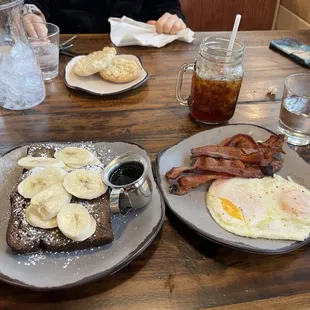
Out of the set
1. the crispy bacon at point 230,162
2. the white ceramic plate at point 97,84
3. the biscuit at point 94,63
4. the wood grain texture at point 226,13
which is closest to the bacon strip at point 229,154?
the crispy bacon at point 230,162

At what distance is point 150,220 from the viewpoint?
962mm

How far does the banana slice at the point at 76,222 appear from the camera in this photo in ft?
2.87

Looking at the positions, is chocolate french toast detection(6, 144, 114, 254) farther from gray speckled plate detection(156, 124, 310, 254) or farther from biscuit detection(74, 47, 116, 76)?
biscuit detection(74, 47, 116, 76)

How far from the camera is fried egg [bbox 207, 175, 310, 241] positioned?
935 mm

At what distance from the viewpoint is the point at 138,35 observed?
6.29ft

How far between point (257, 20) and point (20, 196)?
306 cm

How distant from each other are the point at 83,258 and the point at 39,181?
0.85ft

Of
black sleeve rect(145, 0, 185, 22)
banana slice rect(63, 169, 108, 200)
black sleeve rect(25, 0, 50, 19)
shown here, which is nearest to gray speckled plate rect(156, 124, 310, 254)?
banana slice rect(63, 169, 108, 200)

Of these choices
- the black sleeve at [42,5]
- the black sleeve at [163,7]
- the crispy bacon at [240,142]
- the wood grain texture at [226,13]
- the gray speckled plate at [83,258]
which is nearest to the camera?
the gray speckled plate at [83,258]

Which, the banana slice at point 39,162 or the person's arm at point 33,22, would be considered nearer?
the banana slice at point 39,162

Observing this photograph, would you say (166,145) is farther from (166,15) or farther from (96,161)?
(166,15)

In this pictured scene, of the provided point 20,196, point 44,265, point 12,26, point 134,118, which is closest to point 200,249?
point 44,265

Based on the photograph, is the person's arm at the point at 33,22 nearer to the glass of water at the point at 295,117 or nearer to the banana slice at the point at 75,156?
the banana slice at the point at 75,156

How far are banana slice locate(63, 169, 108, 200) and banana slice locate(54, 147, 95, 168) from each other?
6cm
